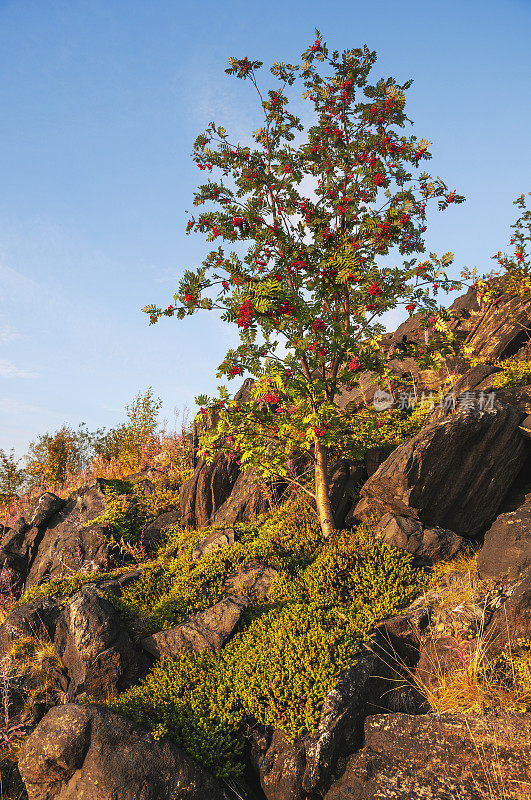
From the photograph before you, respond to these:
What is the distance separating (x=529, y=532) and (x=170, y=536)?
342 inches

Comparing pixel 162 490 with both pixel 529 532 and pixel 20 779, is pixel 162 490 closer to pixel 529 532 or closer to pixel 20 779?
pixel 20 779

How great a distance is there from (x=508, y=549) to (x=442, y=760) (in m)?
3.21

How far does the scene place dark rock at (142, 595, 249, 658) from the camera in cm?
737

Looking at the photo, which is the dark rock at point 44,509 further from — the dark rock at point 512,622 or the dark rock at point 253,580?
the dark rock at point 512,622

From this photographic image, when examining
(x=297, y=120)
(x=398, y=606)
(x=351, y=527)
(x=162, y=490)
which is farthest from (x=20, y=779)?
(x=297, y=120)

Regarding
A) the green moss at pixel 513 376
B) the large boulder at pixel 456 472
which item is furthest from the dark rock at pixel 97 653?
the green moss at pixel 513 376

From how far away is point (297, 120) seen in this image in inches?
385

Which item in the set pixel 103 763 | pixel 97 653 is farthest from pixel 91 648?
pixel 103 763

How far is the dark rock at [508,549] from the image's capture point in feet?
22.5

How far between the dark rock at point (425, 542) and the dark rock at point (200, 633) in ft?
9.52

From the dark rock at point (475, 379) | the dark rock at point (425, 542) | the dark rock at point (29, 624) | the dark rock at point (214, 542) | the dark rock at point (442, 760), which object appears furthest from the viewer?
the dark rock at point (475, 379)

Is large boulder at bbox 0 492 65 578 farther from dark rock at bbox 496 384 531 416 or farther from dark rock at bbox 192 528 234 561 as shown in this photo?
dark rock at bbox 496 384 531 416

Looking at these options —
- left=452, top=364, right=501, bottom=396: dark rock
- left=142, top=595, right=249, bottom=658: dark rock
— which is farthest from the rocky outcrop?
left=452, top=364, right=501, bottom=396: dark rock

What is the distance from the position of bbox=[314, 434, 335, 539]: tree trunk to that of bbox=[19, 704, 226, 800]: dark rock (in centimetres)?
467
